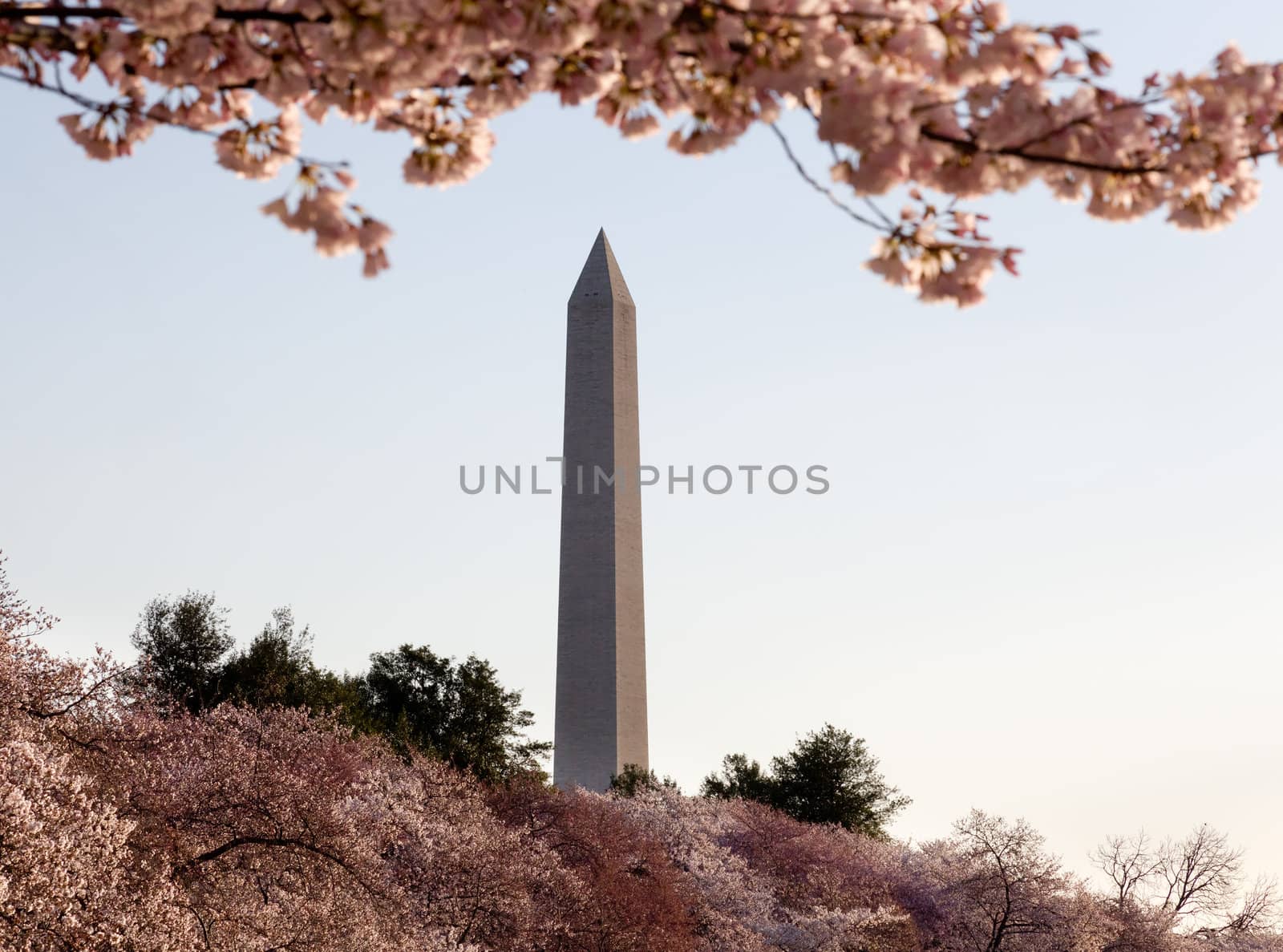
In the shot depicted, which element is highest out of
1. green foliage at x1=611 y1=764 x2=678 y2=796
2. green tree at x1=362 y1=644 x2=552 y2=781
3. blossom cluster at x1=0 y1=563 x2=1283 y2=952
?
green tree at x1=362 y1=644 x2=552 y2=781

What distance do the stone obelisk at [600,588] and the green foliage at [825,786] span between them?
733 cm

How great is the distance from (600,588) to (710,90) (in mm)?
38386

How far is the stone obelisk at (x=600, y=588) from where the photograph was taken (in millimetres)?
42406

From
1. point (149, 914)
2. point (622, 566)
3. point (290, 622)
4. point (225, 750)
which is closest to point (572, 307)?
point (622, 566)

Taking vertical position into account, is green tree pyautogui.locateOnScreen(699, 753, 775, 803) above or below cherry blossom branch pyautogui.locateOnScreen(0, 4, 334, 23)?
above

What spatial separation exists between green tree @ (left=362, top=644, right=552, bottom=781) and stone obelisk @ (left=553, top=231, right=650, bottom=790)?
5.06m

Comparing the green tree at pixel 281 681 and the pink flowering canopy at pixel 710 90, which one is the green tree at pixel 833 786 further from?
the pink flowering canopy at pixel 710 90

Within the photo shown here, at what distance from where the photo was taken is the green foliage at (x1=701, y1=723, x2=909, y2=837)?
4781cm

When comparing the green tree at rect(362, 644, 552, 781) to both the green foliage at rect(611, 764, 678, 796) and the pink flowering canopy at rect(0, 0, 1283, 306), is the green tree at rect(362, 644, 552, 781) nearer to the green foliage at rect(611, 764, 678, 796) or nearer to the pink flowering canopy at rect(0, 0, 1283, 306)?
the green foliage at rect(611, 764, 678, 796)

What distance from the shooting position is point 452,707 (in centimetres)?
4853

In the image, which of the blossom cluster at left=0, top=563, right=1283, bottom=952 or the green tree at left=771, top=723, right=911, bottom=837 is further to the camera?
the green tree at left=771, top=723, right=911, bottom=837

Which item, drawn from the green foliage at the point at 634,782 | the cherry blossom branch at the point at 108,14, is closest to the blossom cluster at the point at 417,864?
the green foliage at the point at 634,782

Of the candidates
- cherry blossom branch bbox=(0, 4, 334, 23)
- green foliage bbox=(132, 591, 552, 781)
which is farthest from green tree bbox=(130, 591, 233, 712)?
cherry blossom branch bbox=(0, 4, 334, 23)

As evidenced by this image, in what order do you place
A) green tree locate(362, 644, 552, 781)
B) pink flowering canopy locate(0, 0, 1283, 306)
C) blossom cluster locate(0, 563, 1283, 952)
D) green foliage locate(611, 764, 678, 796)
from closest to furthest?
pink flowering canopy locate(0, 0, 1283, 306) < blossom cluster locate(0, 563, 1283, 952) < green foliage locate(611, 764, 678, 796) < green tree locate(362, 644, 552, 781)
